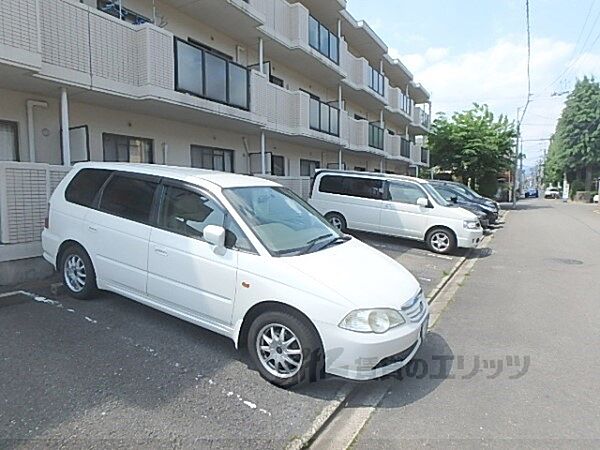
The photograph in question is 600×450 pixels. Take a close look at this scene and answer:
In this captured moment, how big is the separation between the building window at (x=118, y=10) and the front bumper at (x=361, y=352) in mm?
8193

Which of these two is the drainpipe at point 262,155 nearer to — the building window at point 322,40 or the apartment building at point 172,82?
the apartment building at point 172,82

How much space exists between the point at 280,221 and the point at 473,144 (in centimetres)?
2634

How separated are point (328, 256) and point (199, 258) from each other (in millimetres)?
1230

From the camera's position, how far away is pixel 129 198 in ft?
15.3

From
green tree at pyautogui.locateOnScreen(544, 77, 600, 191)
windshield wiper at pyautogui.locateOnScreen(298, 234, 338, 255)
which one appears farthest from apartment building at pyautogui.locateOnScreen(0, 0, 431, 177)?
green tree at pyautogui.locateOnScreen(544, 77, 600, 191)

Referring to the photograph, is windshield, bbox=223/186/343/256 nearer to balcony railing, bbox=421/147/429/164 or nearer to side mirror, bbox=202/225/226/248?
side mirror, bbox=202/225/226/248

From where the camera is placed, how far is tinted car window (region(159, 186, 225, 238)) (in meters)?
4.00

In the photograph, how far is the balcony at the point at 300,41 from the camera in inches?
469

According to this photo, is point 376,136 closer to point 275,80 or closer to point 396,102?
point 396,102

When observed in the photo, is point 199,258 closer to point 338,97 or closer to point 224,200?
point 224,200

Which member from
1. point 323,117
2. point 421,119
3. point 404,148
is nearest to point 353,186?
point 323,117

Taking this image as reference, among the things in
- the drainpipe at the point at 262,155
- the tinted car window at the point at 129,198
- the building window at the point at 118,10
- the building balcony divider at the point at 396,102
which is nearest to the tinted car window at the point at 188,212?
the tinted car window at the point at 129,198

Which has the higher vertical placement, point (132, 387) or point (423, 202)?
point (423, 202)

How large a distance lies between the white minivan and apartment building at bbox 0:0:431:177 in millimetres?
2289
